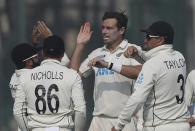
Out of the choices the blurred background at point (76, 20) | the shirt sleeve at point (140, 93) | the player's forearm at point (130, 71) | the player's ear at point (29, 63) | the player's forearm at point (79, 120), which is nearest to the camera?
the shirt sleeve at point (140, 93)

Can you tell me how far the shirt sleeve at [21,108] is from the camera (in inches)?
476

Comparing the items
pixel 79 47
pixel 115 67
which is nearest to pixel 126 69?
pixel 115 67

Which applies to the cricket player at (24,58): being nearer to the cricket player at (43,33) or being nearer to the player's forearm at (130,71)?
the cricket player at (43,33)

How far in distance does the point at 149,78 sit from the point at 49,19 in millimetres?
20734

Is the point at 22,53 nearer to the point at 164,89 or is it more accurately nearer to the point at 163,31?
the point at 163,31

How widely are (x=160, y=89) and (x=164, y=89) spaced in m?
0.05

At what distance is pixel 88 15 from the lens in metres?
33.5

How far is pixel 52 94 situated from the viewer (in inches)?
466

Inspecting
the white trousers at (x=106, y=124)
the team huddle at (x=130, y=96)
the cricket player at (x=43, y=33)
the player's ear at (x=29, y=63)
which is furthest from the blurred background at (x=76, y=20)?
the team huddle at (x=130, y=96)

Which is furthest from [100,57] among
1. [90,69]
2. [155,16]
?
[155,16]

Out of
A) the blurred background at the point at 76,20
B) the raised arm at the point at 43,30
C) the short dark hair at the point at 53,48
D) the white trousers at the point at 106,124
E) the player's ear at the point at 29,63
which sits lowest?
the blurred background at the point at 76,20

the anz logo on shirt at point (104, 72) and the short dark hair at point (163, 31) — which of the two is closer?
the short dark hair at point (163, 31)

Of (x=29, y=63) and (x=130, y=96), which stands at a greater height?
(x=29, y=63)

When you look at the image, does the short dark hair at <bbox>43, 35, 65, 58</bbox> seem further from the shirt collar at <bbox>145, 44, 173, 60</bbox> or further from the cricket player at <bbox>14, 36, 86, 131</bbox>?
the shirt collar at <bbox>145, 44, 173, 60</bbox>
